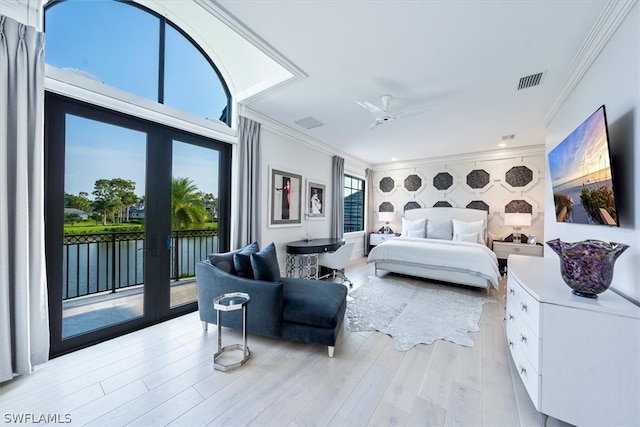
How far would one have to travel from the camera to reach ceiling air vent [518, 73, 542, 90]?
2594mm

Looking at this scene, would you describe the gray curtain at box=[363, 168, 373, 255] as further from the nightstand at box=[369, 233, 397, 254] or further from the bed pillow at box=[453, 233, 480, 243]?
the bed pillow at box=[453, 233, 480, 243]

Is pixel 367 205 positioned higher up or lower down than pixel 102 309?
higher up

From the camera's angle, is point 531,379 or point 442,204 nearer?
point 531,379

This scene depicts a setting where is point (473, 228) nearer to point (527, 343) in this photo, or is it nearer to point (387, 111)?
point (387, 111)

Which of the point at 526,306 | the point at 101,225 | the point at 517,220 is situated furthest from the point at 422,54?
the point at 517,220

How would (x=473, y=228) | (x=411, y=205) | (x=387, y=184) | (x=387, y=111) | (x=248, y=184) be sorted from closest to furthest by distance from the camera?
(x=387, y=111) → (x=248, y=184) → (x=473, y=228) → (x=411, y=205) → (x=387, y=184)

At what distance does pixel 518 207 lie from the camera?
5328mm

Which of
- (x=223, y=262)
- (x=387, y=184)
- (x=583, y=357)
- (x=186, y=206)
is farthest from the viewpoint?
(x=387, y=184)

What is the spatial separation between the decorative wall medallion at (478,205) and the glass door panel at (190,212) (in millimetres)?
5686

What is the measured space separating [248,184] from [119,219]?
154 centimetres

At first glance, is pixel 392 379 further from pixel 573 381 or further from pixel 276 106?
pixel 276 106

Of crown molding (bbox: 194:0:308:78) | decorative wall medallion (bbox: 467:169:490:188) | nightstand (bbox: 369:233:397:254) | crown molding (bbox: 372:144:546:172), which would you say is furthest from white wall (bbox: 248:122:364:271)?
decorative wall medallion (bbox: 467:169:490:188)

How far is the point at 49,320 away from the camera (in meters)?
2.06

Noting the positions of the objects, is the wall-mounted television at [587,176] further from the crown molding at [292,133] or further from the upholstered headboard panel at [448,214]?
the crown molding at [292,133]
